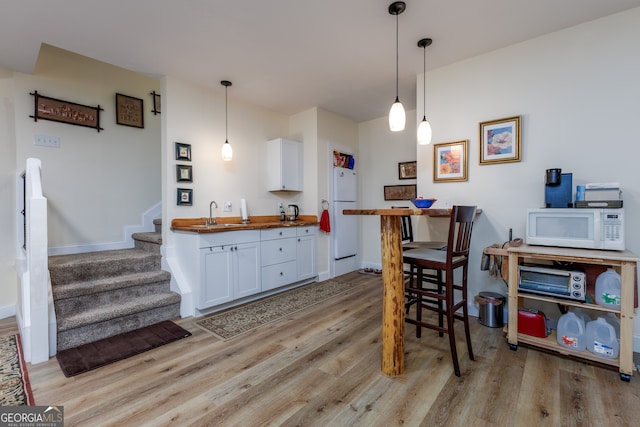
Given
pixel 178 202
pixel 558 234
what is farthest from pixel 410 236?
pixel 178 202

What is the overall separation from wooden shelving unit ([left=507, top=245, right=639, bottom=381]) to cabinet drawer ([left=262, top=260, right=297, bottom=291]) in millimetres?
2475

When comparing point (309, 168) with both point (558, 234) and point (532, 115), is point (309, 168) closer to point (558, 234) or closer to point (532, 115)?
point (532, 115)

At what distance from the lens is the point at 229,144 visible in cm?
363

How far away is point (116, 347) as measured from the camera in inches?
90.3

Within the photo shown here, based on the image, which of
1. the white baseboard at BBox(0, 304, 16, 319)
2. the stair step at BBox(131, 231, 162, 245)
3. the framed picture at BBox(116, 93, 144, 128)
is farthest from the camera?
the framed picture at BBox(116, 93, 144, 128)

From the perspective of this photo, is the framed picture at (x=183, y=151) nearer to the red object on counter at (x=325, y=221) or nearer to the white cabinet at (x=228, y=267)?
the white cabinet at (x=228, y=267)

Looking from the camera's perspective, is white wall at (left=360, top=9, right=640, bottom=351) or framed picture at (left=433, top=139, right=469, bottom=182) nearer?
white wall at (left=360, top=9, right=640, bottom=351)

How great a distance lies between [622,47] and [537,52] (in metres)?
0.55

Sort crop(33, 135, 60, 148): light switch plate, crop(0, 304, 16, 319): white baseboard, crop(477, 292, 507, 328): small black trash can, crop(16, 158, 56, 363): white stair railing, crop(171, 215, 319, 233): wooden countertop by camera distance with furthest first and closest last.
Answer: crop(33, 135, 60, 148): light switch plate < crop(171, 215, 319, 233): wooden countertop < crop(0, 304, 16, 319): white baseboard < crop(477, 292, 507, 328): small black trash can < crop(16, 158, 56, 363): white stair railing

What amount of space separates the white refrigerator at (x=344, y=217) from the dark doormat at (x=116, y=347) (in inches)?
101

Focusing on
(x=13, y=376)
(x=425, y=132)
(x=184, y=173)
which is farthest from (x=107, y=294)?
(x=425, y=132)

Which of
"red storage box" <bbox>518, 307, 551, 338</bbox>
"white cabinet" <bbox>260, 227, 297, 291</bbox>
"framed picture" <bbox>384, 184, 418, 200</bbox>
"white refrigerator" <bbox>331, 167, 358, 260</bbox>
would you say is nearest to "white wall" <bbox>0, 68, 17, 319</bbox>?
"white cabinet" <bbox>260, 227, 297, 291</bbox>

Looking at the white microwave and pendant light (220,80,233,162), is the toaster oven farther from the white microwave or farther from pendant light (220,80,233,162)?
pendant light (220,80,233,162)

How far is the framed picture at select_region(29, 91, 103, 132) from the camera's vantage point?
3051mm
